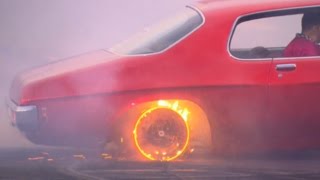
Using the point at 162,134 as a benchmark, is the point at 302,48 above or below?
above

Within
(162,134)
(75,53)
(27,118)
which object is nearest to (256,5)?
(162,134)

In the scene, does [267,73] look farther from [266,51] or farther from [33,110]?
[33,110]

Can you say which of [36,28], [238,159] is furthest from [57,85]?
[36,28]

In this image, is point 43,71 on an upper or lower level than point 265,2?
lower

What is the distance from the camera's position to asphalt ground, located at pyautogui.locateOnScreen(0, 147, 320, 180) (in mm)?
5258

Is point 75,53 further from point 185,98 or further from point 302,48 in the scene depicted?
point 302,48

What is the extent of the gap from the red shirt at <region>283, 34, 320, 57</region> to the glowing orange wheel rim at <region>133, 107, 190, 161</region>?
1080 millimetres

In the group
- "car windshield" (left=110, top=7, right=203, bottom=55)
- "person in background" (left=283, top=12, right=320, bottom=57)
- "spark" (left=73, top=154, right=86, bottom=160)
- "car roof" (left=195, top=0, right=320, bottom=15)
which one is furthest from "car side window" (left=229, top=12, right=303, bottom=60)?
"spark" (left=73, top=154, right=86, bottom=160)

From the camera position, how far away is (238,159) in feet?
19.1

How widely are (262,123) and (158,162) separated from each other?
0.91 m

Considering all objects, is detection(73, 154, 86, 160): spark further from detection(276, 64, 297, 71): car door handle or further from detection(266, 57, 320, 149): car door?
detection(276, 64, 297, 71): car door handle

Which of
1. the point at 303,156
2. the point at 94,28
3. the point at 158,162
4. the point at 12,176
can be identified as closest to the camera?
the point at 12,176

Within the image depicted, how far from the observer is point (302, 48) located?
5.70 metres

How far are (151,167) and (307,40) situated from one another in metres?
1.71
